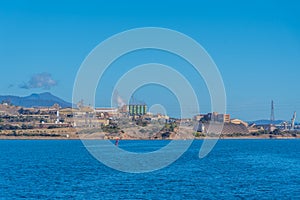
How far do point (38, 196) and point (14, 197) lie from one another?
1752 millimetres

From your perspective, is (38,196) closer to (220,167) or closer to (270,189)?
(270,189)

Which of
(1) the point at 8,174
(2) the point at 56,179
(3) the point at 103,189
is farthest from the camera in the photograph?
(1) the point at 8,174

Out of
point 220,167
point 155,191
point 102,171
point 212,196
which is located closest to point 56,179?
point 102,171

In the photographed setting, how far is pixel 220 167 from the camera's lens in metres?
68.4

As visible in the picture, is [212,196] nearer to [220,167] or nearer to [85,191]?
[85,191]

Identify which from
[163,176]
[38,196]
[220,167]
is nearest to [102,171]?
[163,176]

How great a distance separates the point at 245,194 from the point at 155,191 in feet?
22.9

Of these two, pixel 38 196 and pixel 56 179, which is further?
pixel 56 179

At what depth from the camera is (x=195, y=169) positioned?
6462cm

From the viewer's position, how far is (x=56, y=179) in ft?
176

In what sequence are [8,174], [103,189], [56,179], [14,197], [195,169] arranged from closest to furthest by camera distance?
[14,197] < [103,189] < [56,179] < [8,174] < [195,169]

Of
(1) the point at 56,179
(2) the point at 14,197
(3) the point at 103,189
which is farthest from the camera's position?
(1) the point at 56,179

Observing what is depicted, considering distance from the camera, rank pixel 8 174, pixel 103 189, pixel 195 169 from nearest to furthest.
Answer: pixel 103 189 → pixel 8 174 → pixel 195 169

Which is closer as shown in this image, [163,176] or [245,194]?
[245,194]
